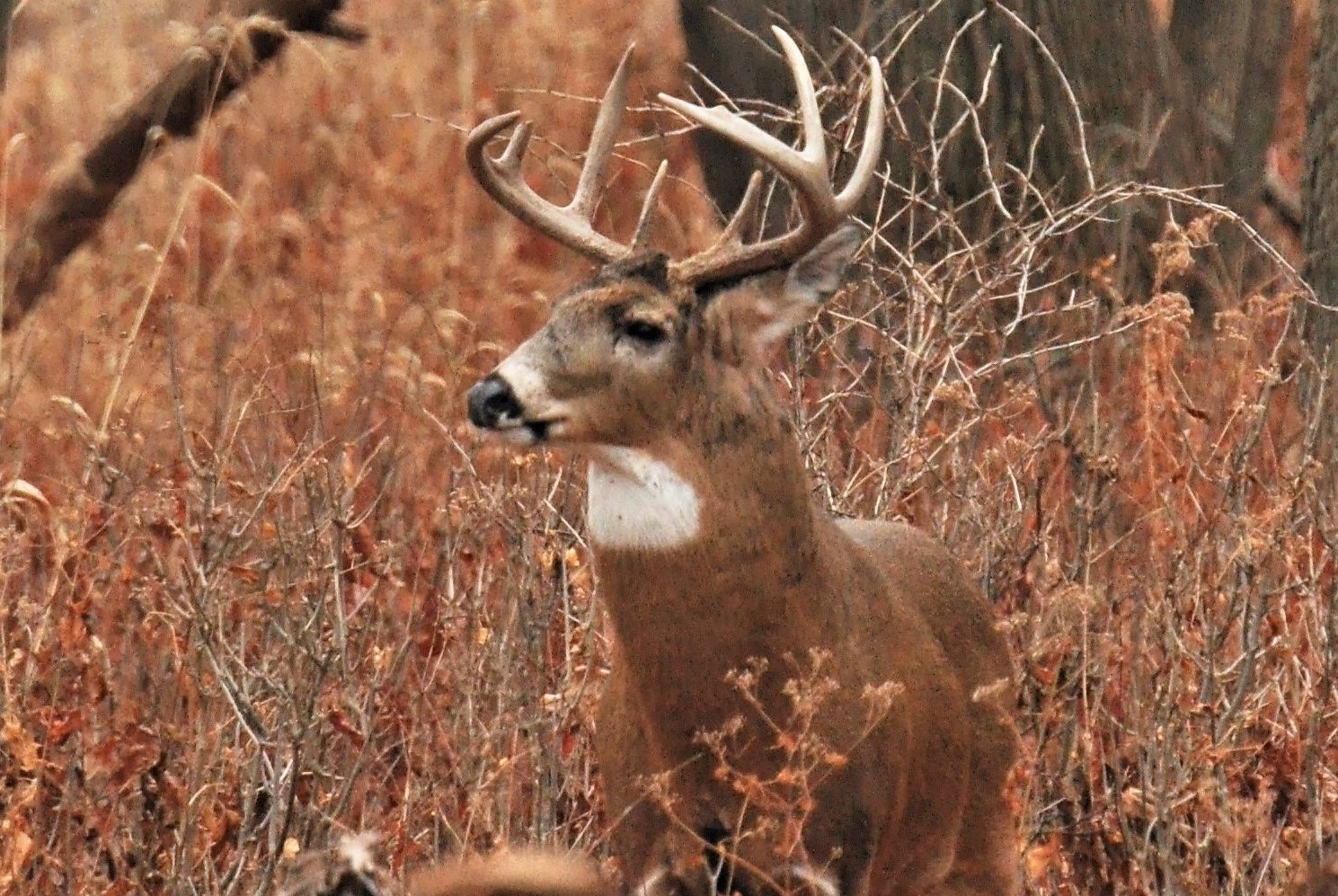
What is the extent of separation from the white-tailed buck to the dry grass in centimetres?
42

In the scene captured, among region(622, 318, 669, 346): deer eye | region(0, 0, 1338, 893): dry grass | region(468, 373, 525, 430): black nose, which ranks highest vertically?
region(622, 318, 669, 346): deer eye

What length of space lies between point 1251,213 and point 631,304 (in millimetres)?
5023

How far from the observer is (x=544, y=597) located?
606 cm

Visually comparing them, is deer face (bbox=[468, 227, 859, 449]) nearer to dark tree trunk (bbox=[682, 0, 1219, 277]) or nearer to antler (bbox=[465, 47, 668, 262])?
antler (bbox=[465, 47, 668, 262])

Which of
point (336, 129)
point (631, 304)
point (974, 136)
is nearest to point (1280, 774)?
point (631, 304)

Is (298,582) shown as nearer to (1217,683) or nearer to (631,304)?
(631,304)

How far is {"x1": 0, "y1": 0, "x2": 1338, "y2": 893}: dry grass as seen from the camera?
218 inches

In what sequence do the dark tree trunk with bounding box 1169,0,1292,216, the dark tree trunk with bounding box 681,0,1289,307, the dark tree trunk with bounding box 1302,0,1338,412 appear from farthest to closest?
1. the dark tree trunk with bounding box 1169,0,1292,216
2. the dark tree trunk with bounding box 681,0,1289,307
3. the dark tree trunk with bounding box 1302,0,1338,412

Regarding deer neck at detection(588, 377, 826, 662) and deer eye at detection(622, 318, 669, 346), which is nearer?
deer neck at detection(588, 377, 826, 662)

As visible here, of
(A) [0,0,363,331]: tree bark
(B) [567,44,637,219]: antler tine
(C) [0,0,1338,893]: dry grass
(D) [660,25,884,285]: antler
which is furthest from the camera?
(A) [0,0,363,331]: tree bark

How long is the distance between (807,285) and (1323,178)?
2.71 m

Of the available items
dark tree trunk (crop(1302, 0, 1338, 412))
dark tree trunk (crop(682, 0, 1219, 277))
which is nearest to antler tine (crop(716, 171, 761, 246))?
dark tree trunk (crop(1302, 0, 1338, 412))

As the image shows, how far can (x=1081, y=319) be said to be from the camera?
23.7 feet

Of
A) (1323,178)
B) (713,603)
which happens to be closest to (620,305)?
(713,603)
